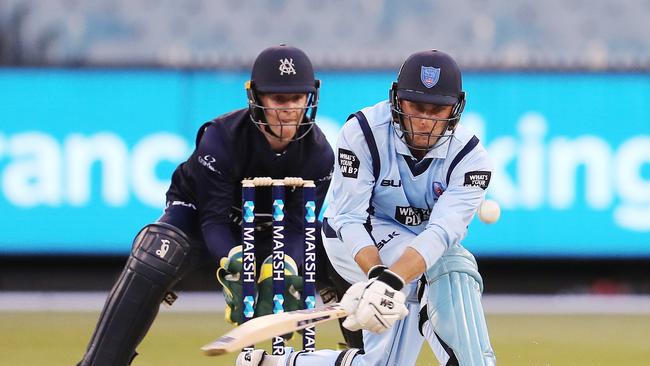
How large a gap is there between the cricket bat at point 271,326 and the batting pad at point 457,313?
0.41m

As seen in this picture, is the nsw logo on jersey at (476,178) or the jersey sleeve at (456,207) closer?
the jersey sleeve at (456,207)

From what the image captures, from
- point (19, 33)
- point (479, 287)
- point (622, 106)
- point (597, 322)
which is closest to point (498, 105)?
point (622, 106)

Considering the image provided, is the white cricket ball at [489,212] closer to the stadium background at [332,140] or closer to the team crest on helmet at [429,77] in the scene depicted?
the team crest on helmet at [429,77]

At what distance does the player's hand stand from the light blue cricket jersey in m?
0.32

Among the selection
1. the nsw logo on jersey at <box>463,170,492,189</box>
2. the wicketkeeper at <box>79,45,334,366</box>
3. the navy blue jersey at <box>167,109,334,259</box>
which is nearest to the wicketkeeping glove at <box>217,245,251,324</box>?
the wicketkeeper at <box>79,45,334,366</box>

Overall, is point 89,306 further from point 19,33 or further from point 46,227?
point 19,33

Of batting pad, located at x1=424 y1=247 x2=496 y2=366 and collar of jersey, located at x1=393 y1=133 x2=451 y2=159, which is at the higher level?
collar of jersey, located at x1=393 y1=133 x2=451 y2=159

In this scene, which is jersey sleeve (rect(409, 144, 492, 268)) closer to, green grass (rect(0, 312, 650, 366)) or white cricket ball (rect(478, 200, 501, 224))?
white cricket ball (rect(478, 200, 501, 224))

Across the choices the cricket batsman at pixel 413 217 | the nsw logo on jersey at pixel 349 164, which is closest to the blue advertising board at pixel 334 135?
→ the cricket batsman at pixel 413 217

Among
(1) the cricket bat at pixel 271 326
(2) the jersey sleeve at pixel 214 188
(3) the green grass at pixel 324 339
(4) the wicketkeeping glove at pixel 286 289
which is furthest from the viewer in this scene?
(3) the green grass at pixel 324 339

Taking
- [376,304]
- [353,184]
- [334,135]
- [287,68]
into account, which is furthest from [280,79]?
[334,135]

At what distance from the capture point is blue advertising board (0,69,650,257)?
10.4 m

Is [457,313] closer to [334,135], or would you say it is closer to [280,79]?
[280,79]

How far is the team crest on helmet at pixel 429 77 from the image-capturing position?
5.03 metres
